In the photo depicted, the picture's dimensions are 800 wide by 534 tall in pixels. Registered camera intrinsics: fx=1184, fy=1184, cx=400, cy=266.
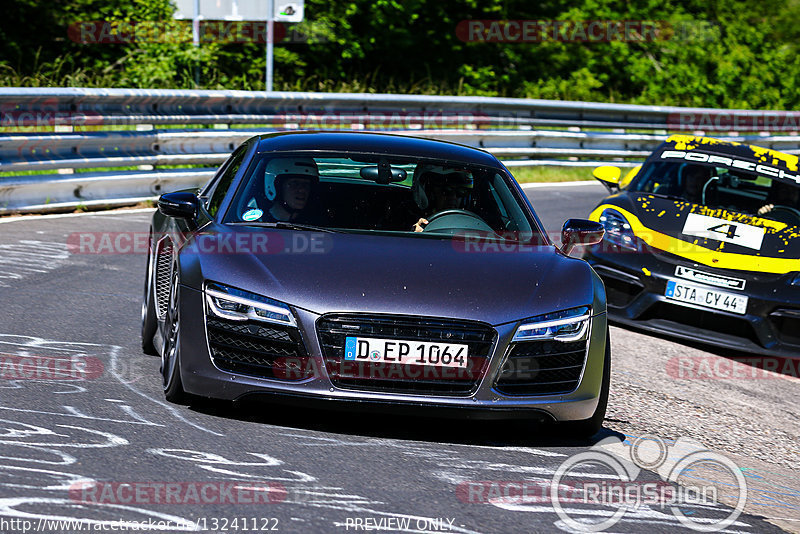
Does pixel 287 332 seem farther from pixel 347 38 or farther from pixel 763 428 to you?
pixel 347 38

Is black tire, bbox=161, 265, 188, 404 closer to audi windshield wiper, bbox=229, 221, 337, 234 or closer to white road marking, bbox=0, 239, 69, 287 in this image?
audi windshield wiper, bbox=229, 221, 337, 234

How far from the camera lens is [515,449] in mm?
5152

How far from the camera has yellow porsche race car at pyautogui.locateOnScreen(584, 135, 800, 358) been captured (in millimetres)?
8328

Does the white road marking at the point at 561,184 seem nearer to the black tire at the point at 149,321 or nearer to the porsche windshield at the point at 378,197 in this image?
the porsche windshield at the point at 378,197

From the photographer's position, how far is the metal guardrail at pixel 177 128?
11.7 m

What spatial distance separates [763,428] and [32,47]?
20.6 m

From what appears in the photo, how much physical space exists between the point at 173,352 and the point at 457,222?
1632mm

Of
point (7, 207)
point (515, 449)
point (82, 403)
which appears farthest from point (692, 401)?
point (7, 207)

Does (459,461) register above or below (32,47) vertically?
below

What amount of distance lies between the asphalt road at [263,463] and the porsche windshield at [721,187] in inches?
132

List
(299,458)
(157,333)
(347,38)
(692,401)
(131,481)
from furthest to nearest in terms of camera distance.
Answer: (347,38) → (692,401) → (157,333) → (299,458) → (131,481)

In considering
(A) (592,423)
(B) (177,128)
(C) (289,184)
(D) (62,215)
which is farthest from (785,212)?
(B) (177,128)

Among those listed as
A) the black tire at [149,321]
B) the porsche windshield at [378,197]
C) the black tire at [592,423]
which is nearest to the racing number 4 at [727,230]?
the porsche windshield at [378,197]

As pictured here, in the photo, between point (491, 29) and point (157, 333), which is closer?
point (157, 333)
